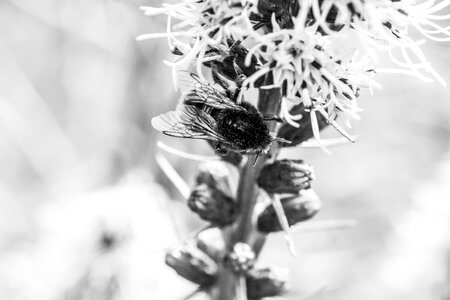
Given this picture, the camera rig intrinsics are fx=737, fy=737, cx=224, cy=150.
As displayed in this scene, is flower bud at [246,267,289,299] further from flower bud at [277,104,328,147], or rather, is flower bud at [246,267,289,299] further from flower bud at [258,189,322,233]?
flower bud at [277,104,328,147]

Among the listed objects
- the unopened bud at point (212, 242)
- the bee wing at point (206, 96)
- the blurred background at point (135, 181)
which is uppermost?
the bee wing at point (206, 96)

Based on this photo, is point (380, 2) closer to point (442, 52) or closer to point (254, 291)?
point (254, 291)

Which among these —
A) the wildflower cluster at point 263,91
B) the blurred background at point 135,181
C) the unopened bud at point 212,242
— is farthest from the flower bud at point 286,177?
the blurred background at point 135,181

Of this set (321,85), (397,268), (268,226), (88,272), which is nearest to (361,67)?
(321,85)

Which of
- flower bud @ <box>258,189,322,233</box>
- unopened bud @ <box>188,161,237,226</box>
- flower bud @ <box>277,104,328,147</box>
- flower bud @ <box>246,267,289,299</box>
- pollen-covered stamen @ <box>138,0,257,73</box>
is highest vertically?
pollen-covered stamen @ <box>138,0,257,73</box>

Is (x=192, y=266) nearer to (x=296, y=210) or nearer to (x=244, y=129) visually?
(x=296, y=210)

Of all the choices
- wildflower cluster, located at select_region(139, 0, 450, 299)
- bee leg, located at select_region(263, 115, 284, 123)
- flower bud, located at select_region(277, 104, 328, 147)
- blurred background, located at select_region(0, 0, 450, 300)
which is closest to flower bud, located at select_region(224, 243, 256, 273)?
wildflower cluster, located at select_region(139, 0, 450, 299)

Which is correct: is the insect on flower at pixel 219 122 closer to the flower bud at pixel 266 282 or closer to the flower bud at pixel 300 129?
the flower bud at pixel 300 129

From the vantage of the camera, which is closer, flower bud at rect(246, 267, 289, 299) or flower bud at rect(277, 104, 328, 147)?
flower bud at rect(277, 104, 328, 147)
